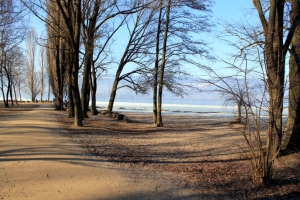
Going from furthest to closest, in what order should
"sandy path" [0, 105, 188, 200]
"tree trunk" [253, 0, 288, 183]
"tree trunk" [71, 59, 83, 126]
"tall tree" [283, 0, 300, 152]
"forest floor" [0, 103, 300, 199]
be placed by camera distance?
"tree trunk" [71, 59, 83, 126] → "tall tree" [283, 0, 300, 152] → "tree trunk" [253, 0, 288, 183] → "forest floor" [0, 103, 300, 199] → "sandy path" [0, 105, 188, 200]

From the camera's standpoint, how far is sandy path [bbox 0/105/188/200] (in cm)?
502

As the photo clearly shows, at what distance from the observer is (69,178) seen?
5.71m

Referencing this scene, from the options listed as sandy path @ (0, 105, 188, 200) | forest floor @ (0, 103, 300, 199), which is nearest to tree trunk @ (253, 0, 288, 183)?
forest floor @ (0, 103, 300, 199)

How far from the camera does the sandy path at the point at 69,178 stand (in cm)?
502

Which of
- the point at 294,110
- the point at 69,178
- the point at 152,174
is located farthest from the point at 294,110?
the point at 69,178

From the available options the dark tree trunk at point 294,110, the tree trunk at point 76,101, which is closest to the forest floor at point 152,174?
the dark tree trunk at point 294,110

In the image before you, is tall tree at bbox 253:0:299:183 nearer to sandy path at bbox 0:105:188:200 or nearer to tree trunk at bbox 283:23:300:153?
tree trunk at bbox 283:23:300:153

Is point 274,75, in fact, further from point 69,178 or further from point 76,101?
point 76,101

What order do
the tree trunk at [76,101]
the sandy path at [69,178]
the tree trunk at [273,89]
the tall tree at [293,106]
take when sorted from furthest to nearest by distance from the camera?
the tree trunk at [76,101] < the tall tree at [293,106] < the tree trunk at [273,89] < the sandy path at [69,178]

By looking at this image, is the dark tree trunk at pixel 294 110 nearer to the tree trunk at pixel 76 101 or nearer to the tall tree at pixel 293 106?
the tall tree at pixel 293 106

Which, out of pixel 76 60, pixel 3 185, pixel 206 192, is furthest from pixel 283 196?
pixel 76 60

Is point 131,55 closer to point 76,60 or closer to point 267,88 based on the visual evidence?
point 76,60

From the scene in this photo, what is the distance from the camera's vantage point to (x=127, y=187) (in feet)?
18.2

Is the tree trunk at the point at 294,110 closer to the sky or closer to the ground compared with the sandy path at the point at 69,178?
closer to the sky
